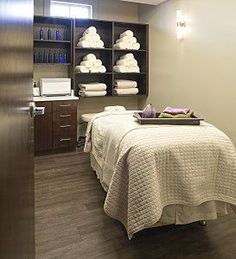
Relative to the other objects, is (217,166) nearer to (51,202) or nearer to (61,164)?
(51,202)

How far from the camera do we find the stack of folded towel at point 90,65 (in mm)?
4359

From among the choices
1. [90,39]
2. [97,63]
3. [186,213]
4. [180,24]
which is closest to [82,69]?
[97,63]

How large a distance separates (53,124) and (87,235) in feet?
7.34

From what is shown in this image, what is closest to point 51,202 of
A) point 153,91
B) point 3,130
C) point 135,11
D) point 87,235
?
point 87,235

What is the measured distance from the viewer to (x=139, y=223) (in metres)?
1.74

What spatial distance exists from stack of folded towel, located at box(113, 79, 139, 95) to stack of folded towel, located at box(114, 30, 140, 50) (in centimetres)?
54

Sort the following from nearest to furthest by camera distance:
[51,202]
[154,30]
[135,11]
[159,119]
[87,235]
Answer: [87,235], [159,119], [51,202], [154,30], [135,11]

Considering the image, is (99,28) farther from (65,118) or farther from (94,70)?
(65,118)

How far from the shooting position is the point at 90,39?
14.3ft

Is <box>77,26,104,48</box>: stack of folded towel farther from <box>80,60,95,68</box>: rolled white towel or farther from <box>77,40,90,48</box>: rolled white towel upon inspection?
<box>80,60,95,68</box>: rolled white towel

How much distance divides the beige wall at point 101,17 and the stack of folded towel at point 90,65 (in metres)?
0.36

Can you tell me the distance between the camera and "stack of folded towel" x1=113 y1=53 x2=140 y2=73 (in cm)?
464

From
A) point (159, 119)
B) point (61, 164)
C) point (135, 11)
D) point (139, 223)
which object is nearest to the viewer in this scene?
point (139, 223)

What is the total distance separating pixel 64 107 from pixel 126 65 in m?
1.28
